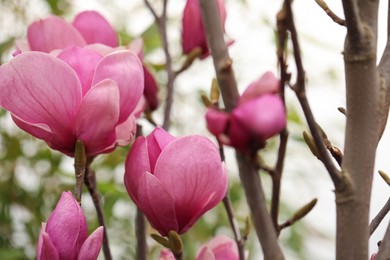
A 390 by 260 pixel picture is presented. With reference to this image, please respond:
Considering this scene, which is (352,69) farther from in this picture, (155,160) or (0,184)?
(0,184)

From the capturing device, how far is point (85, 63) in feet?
1.24

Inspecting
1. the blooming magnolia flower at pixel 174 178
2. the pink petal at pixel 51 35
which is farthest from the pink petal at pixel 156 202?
the pink petal at pixel 51 35

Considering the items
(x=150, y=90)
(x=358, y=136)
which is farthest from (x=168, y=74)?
(x=358, y=136)

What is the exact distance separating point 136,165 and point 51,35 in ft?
0.46

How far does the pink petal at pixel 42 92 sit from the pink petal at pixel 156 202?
57 millimetres

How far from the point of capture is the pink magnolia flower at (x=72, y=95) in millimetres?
359

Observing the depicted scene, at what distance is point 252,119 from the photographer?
25 centimetres

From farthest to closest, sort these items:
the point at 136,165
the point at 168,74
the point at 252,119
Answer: the point at 168,74
the point at 136,165
the point at 252,119

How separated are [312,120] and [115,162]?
77 cm

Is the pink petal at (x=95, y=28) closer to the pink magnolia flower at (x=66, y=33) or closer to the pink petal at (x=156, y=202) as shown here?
the pink magnolia flower at (x=66, y=33)

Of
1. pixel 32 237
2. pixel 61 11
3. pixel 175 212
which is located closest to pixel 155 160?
pixel 175 212

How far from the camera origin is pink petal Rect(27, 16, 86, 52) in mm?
447

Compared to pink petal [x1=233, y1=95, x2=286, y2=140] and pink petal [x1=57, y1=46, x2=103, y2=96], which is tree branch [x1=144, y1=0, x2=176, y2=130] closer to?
pink petal [x1=57, y1=46, x2=103, y2=96]

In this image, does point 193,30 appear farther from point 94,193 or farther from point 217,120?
point 217,120
